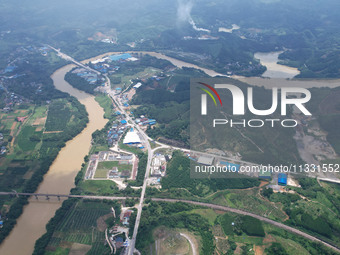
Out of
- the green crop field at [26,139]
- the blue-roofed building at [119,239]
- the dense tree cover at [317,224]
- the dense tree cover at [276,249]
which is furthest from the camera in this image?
the green crop field at [26,139]

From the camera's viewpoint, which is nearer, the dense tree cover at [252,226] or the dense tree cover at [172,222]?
the dense tree cover at [172,222]

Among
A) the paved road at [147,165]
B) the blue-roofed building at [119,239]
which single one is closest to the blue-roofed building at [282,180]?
the paved road at [147,165]

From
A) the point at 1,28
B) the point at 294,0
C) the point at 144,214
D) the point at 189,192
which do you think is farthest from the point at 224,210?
the point at 294,0

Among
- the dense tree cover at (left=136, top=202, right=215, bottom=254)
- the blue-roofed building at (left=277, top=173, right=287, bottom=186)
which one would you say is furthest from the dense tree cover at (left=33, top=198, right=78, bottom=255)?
the blue-roofed building at (left=277, top=173, right=287, bottom=186)

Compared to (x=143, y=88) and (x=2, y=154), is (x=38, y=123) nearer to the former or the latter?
(x=2, y=154)

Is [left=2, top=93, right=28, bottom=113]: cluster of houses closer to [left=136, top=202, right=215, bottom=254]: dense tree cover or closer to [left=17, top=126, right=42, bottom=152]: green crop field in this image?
[left=17, top=126, right=42, bottom=152]: green crop field

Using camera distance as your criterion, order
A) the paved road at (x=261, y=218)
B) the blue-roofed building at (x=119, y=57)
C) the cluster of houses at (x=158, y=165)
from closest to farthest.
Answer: the paved road at (x=261, y=218) → the cluster of houses at (x=158, y=165) → the blue-roofed building at (x=119, y=57)

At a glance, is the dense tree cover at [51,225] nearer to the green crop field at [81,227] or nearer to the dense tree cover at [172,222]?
the green crop field at [81,227]
